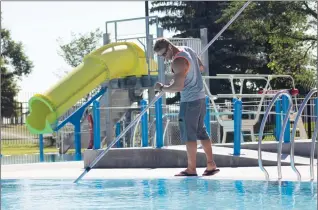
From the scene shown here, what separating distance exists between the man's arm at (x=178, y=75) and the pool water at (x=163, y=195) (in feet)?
3.08

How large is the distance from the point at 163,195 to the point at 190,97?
1871 millimetres

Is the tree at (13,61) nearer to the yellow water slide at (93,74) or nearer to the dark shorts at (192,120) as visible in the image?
the yellow water slide at (93,74)

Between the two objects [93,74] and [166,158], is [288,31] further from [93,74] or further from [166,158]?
[166,158]

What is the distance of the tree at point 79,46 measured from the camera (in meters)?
39.3

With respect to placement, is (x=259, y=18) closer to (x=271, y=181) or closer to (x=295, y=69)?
(x=295, y=69)

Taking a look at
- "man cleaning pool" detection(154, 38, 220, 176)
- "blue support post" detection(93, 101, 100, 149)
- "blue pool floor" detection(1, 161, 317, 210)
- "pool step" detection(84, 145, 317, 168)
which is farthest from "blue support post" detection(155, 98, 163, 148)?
"man cleaning pool" detection(154, 38, 220, 176)

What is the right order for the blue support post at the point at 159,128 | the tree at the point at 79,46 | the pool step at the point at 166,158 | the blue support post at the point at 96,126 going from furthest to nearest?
1. the tree at the point at 79,46
2. the blue support post at the point at 96,126
3. the blue support post at the point at 159,128
4. the pool step at the point at 166,158

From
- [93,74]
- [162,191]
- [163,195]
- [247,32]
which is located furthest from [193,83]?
[247,32]

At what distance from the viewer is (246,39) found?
33.7 meters

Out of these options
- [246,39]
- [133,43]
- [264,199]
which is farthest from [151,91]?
[246,39]

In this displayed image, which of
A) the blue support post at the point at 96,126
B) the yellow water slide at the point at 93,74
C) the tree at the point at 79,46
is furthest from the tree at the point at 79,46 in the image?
the blue support post at the point at 96,126

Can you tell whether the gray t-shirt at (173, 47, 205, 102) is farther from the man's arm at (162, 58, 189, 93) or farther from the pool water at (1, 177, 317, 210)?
the pool water at (1, 177, 317, 210)

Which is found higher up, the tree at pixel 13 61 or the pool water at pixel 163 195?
the tree at pixel 13 61

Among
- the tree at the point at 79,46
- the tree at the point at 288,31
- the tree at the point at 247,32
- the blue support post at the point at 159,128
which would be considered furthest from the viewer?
the tree at the point at 79,46
